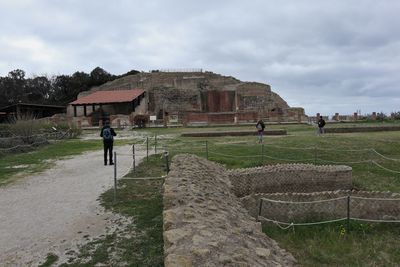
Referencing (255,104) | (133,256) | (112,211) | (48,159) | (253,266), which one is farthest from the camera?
(255,104)

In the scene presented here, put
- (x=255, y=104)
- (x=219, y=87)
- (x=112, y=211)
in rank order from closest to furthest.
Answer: (x=112, y=211) < (x=255, y=104) < (x=219, y=87)

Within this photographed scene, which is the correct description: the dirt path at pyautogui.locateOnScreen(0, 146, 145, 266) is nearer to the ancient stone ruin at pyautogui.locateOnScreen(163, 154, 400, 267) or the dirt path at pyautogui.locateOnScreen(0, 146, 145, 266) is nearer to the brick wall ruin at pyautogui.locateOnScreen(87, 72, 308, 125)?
the ancient stone ruin at pyautogui.locateOnScreen(163, 154, 400, 267)

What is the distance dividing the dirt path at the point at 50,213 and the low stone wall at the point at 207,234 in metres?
1.70

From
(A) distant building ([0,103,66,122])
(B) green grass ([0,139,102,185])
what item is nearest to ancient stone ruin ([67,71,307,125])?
(A) distant building ([0,103,66,122])

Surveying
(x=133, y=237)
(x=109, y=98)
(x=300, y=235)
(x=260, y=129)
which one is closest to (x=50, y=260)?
(x=133, y=237)

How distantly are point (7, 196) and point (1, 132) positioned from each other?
14100 mm

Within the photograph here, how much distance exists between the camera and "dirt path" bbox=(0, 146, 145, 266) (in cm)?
628

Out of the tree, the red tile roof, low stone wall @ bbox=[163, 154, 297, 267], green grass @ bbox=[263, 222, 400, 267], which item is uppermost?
the tree

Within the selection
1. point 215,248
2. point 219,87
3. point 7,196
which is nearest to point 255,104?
point 219,87

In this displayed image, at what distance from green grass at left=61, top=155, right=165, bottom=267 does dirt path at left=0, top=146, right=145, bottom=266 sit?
314 millimetres

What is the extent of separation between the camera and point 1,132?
2247 centimetres

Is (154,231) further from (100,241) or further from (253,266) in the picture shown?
(253,266)

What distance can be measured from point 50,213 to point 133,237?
8.03 ft

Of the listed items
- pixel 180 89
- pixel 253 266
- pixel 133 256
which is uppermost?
pixel 180 89
